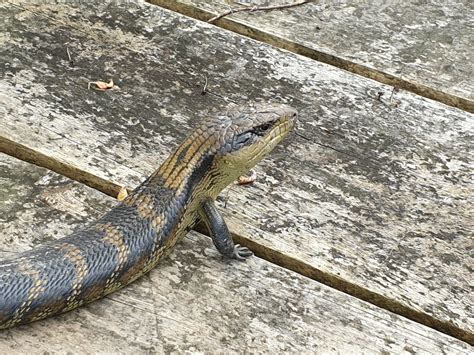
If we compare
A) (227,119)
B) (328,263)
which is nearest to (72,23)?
(227,119)

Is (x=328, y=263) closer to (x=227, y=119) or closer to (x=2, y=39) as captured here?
(x=227, y=119)

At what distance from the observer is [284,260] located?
2.60 m

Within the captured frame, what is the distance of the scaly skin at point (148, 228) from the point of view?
2344 millimetres

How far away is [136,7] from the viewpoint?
3.53 m

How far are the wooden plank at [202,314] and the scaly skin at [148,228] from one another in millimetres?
55

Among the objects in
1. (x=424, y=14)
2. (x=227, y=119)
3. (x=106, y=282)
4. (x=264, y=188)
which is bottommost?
(x=106, y=282)

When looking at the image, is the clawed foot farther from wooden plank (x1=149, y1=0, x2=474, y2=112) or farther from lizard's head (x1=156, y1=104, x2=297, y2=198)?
wooden plank (x1=149, y1=0, x2=474, y2=112)

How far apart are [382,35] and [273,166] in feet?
3.33

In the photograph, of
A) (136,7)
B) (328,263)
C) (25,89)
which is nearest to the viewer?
(328,263)

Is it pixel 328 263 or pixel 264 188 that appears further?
pixel 264 188

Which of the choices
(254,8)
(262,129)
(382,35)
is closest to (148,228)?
(262,129)

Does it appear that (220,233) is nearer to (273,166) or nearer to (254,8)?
(273,166)

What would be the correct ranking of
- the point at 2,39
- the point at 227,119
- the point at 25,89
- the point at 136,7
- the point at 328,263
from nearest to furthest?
the point at 328,263 → the point at 227,119 → the point at 25,89 → the point at 2,39 → the point at 136,7

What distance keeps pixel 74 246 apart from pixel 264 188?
73cm
